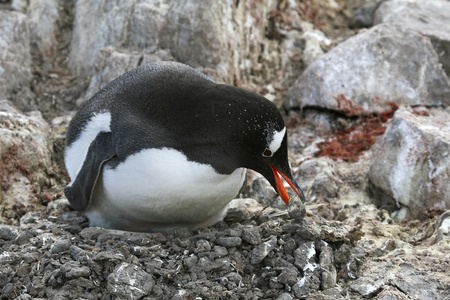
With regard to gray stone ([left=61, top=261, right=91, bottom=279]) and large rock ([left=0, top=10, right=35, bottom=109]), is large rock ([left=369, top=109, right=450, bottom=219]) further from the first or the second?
large rock ([left=0, top=10, right=35, bottom=109])

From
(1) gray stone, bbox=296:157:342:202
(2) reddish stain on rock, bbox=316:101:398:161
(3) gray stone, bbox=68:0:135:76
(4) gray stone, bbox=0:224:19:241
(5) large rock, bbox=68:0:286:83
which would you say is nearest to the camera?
(4) gray stone, bbox=0:224:19:241

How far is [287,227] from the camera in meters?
3.98

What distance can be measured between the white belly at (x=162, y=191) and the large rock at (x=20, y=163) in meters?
1.03

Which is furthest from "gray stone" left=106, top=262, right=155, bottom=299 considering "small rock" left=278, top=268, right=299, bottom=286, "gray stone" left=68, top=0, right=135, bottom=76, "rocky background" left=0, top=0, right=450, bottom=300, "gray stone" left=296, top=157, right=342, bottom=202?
"gray stone" left=68, top=0, right=135, bottom=76

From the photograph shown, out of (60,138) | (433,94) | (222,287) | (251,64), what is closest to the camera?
(222,287)

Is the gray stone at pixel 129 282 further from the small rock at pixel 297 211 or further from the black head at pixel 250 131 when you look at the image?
the small rock at pixel 297 211

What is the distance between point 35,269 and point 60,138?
234cm

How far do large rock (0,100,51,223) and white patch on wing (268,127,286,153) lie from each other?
2242mm

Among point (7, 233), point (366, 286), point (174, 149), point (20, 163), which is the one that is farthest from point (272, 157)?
point (20, 163)

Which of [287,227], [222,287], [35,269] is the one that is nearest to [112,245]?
[35,269]

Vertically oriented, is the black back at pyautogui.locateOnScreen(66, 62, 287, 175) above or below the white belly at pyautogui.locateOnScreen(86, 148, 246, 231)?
above

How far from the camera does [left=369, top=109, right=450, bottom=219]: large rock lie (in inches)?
195

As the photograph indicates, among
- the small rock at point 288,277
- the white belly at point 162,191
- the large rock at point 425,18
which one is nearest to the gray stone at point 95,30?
the white belly at point 162,191

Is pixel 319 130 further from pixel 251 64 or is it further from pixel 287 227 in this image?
pixel 287 227
